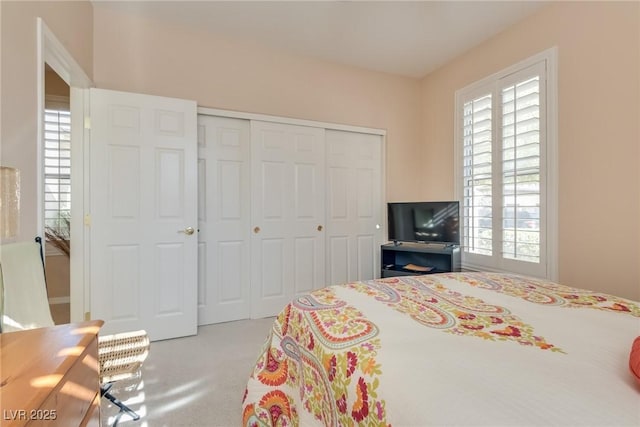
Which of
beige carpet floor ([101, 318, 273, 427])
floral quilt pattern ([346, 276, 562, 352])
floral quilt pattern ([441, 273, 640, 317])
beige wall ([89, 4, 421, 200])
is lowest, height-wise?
beige carpet floor ([101, 318, 273, 427])

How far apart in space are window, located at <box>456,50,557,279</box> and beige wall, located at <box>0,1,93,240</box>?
353 cm

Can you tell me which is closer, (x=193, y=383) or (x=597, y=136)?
(x=193, y=383)

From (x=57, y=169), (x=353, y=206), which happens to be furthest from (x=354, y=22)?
(x=57, y=169)

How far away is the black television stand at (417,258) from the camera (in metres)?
3.11

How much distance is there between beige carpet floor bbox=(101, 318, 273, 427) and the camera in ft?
5.48

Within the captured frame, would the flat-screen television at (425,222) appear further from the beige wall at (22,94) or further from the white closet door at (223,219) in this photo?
the beige wall at (22,94)

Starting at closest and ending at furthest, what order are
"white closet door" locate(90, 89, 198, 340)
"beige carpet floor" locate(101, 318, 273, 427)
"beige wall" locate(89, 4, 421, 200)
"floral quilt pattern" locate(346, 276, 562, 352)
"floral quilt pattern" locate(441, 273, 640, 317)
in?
"floral quilt pattern" locate(346, 276, 562, 352) < "floral quilt pattern" locate(441, 273, 640, 317) < "beige carpet floor" locate(101, 318, 273, 427) < "white closet door" locate(90, 89, 198, 340) < "beige wall" locate(89, 4, 421, 200)

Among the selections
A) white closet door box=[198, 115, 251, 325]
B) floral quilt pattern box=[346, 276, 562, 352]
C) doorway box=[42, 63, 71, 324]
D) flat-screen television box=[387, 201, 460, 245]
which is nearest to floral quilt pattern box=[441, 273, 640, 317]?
floral quilt pattern box=[346, 276, 562, 352]

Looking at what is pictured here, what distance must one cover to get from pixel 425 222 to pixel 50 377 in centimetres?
313

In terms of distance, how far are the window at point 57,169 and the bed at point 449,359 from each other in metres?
3.48

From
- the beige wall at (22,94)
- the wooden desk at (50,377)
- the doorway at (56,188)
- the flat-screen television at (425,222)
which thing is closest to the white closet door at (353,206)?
the flat-screen television at (425,222)

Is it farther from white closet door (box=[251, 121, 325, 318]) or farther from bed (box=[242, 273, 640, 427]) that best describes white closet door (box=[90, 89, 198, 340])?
bed (box=[242, 273, 640, 427])

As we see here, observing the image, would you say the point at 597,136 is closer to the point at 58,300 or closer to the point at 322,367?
the point at 322,367

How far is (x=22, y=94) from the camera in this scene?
1.59m
